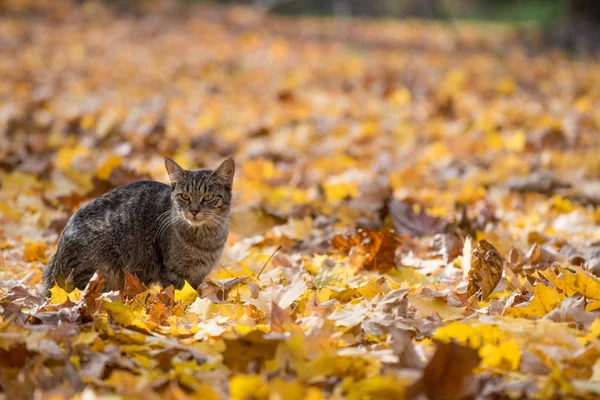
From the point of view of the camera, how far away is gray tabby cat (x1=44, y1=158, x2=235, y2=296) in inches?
141

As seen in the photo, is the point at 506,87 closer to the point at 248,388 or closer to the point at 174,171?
the point at 174,171

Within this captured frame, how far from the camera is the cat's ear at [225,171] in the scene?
4.03 metres

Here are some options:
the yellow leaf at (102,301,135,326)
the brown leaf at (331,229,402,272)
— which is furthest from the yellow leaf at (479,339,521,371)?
the brown leaf at (331,229,402,272)

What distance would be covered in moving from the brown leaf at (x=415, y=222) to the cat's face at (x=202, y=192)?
3.47ft

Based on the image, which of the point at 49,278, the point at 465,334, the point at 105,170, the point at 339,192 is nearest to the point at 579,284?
the point at 465,334

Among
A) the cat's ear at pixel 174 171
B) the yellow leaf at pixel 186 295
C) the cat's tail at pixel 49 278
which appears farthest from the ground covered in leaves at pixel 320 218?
the cat's ear at pixel 174 171

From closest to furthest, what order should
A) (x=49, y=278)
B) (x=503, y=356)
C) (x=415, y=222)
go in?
1. (x=503, y=356)
2. (x=49, y=278)
3. (x=415, y=222)

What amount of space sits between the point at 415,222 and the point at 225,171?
1.20 metres

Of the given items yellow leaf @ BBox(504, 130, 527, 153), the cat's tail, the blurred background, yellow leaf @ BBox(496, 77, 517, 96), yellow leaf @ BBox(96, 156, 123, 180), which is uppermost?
the cat's tail

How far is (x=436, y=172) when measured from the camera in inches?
254

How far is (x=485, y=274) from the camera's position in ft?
10.6

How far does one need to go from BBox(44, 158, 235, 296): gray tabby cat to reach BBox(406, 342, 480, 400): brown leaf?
189cm

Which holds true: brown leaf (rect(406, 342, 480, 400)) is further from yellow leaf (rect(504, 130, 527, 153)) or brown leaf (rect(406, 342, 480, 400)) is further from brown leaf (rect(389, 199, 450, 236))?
yellow leaf (rect(504, 130, 527, 153))

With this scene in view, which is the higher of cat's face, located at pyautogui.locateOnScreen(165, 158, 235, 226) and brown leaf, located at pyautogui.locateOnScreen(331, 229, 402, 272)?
cat's face, located at pyautogui.locateOnScreen(165, 158, 235, 226)
